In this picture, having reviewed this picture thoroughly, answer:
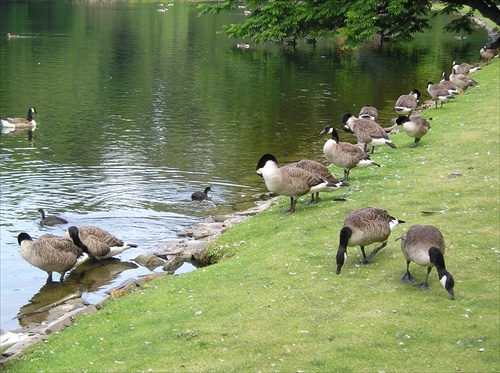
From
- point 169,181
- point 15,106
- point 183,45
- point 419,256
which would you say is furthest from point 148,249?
point 183,45

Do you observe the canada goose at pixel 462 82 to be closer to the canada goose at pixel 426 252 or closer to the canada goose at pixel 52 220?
the canada goose at pixel 52 220

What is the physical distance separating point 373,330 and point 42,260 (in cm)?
1050

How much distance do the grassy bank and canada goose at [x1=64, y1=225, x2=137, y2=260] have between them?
3236 mm

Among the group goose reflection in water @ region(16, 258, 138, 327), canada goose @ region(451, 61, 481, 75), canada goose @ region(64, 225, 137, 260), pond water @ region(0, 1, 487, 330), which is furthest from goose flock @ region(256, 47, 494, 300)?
canada goose @ region(451, 61, 481, 75)

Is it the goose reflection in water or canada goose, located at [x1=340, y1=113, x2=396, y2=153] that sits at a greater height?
canada goose, located at [x1=340, y1=113, x2=396, y2=153]

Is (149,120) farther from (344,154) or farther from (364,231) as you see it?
(364,231)

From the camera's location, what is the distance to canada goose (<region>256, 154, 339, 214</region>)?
18.0m

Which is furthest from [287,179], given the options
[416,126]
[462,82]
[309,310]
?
[462,82]

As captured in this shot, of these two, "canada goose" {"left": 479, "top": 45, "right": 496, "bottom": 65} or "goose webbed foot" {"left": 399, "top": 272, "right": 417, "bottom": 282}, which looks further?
"canada goose" {"left": 479, "top": 45, "right": 496, "bottom": 65}

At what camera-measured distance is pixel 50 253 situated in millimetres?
18422

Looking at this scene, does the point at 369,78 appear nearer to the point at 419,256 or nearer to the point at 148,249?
the point at 148,249

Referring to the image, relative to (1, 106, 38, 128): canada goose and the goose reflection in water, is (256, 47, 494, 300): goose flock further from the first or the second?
(1, 106, 38, 128): canada goose

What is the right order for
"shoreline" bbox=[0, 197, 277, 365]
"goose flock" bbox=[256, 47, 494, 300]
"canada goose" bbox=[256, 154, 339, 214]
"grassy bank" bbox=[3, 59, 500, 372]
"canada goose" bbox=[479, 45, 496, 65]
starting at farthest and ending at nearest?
"canada goose" bbox=[479, 45, 496, 65] < "canada goose" bbox=[256, 154, 339, 214] < "shoreline" bbox=[0, 197, 277, 365] < "goose flock" bbox=[256, 47, 494, 300] < "grassy bank" bbox=[3, 59, 500, 372]

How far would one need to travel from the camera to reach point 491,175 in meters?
20.5
